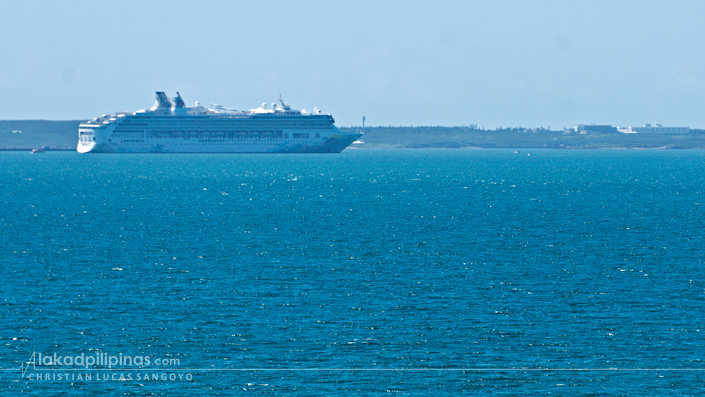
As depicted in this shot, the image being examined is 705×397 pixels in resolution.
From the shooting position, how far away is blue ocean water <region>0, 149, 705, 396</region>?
29.8 metres

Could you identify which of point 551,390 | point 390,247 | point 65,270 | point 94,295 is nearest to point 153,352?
point 94,295

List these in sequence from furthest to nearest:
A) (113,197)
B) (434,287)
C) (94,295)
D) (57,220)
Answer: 1. (113,197)
2. (57,220)
3. (434,287)
4. (94,295)

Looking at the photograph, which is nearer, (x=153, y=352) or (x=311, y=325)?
(x=153, y=352)

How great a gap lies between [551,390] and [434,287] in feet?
50.0

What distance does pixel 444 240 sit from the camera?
202 feet

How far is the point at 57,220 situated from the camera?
75.0 m

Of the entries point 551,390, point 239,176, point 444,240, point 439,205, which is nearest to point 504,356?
point 551,390

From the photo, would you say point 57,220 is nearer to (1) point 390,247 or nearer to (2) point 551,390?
(1) point 390,247

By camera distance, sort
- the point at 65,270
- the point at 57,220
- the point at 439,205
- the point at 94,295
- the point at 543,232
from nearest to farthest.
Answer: the point at 94,295 → the point at 65,270 → the point at 543,232 → the point at 57,220 → the point at 439,205

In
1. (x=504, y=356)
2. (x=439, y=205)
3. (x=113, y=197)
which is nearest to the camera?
(x=504, y=356)

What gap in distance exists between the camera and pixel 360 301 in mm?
40125

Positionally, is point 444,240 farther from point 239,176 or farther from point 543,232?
point 239,176

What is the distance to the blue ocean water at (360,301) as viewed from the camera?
29.8 meters

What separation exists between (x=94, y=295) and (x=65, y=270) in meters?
7.39
